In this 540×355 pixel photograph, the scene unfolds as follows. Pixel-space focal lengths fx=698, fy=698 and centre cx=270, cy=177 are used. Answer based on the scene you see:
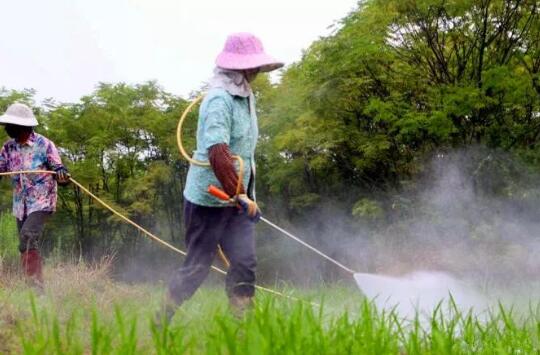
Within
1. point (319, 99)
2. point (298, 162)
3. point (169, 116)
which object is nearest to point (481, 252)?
point (319, 99)

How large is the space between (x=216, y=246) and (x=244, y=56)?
45.0 inches

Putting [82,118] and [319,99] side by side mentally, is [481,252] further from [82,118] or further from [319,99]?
[82,118]

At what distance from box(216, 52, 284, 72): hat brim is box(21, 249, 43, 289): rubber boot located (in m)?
3.26

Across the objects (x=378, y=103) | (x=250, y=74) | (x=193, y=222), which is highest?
(x=378, y=103)

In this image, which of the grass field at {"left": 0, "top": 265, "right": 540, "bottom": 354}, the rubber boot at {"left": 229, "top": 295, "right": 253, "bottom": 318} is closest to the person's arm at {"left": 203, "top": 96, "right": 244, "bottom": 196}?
the rubber boot at {"left": 229, "top": 295, "right": 253, "bottom": 318}

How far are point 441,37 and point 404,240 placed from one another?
13.3ft

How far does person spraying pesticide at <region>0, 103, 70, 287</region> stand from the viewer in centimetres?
636

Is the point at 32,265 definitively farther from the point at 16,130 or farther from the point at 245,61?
the point at 245,61

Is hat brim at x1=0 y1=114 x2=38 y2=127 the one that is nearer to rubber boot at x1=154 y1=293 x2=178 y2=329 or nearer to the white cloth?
the white cloth

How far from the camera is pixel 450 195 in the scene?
43.7 ft

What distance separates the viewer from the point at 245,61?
13.5 feet

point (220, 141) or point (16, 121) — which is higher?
point (16, 121)

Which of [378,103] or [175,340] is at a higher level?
[378,103]

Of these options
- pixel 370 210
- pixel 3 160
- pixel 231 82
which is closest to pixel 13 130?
pixel 3 160
